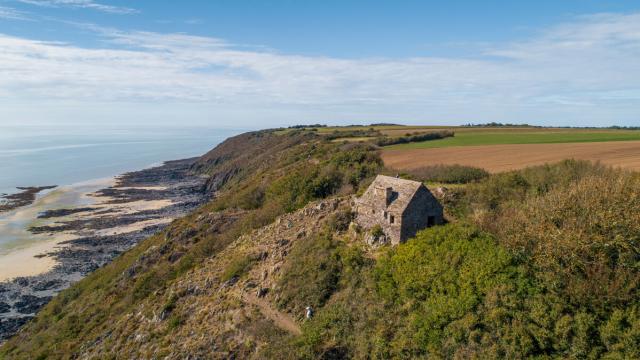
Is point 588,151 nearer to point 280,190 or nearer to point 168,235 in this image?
point 280,190

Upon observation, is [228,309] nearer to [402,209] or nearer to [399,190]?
[402,209]

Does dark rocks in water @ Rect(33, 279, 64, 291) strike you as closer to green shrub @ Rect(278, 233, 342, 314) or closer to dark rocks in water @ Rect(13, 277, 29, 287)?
dark rocks in water @ Rect(13, 277, 29, 287)

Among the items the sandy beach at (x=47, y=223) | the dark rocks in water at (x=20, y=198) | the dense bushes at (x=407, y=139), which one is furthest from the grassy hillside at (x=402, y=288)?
the dark rocks in water at (x=20, y=198)

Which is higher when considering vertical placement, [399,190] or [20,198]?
[399,190]

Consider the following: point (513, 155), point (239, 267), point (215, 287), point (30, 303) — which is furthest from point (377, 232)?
point (30, 303)

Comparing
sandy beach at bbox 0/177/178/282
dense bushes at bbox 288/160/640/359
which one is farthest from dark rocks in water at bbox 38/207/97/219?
Answer: dense bushes at bbox 288/160/640/359

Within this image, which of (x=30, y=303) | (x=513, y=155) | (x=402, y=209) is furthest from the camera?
(x=513, y=155)
